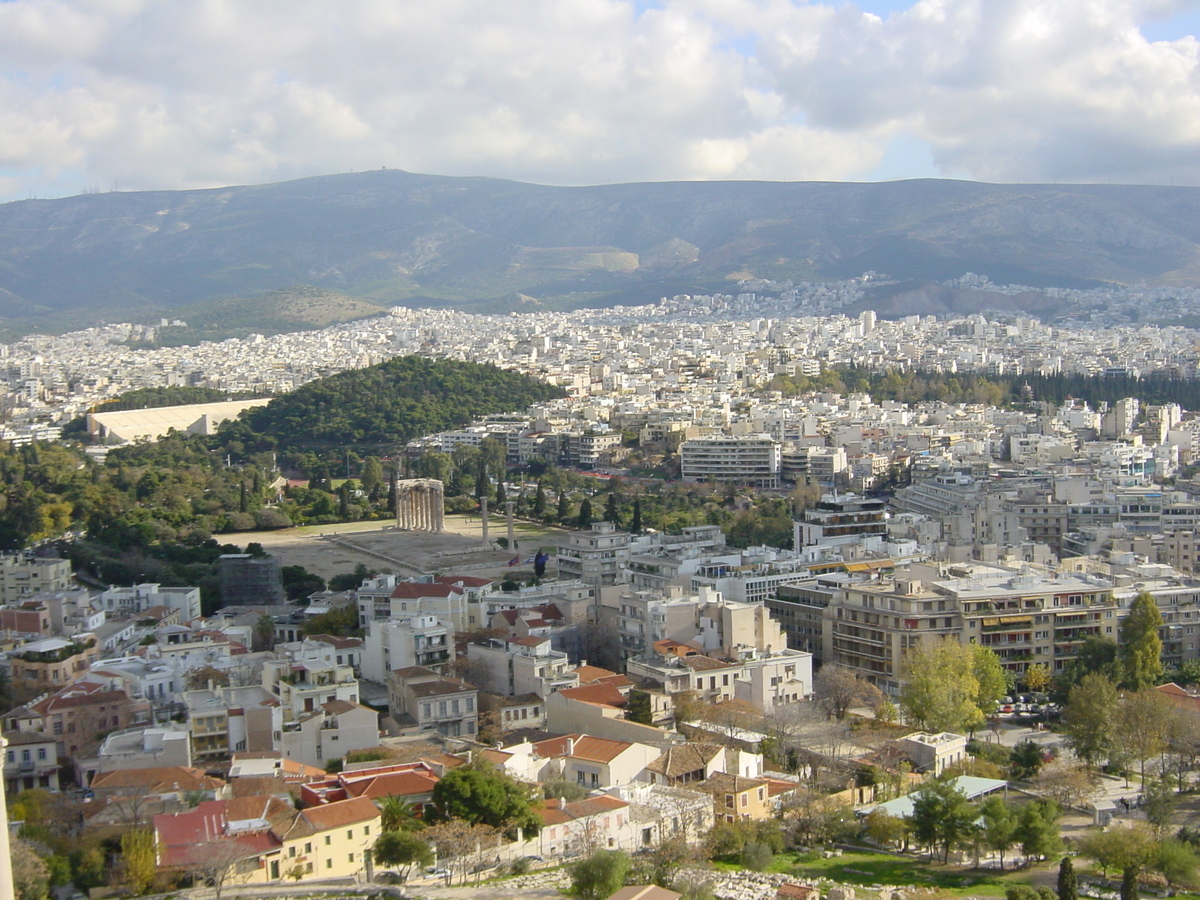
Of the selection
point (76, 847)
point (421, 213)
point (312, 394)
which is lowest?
point (76, 847)

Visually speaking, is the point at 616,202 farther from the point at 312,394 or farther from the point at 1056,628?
the point at 1056,628

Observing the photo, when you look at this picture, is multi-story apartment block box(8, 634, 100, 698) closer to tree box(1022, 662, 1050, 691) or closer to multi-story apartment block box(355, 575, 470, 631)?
multi-story apartment block box(355, 575, 470, 631)

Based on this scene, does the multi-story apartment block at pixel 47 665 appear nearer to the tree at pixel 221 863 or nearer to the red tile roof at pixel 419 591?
the red tile roof at pixel 419 591

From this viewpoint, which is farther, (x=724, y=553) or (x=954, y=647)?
(x=724, y=553)

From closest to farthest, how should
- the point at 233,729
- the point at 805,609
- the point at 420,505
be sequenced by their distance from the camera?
the point at 233,729, the point at 805,609, the point at 420,505

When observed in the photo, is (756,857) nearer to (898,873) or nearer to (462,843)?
(898,873)

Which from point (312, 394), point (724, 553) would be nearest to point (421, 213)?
point (312, 394)

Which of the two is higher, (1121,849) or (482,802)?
(482,802)

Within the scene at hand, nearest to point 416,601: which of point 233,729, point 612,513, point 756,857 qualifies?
point 233,729
